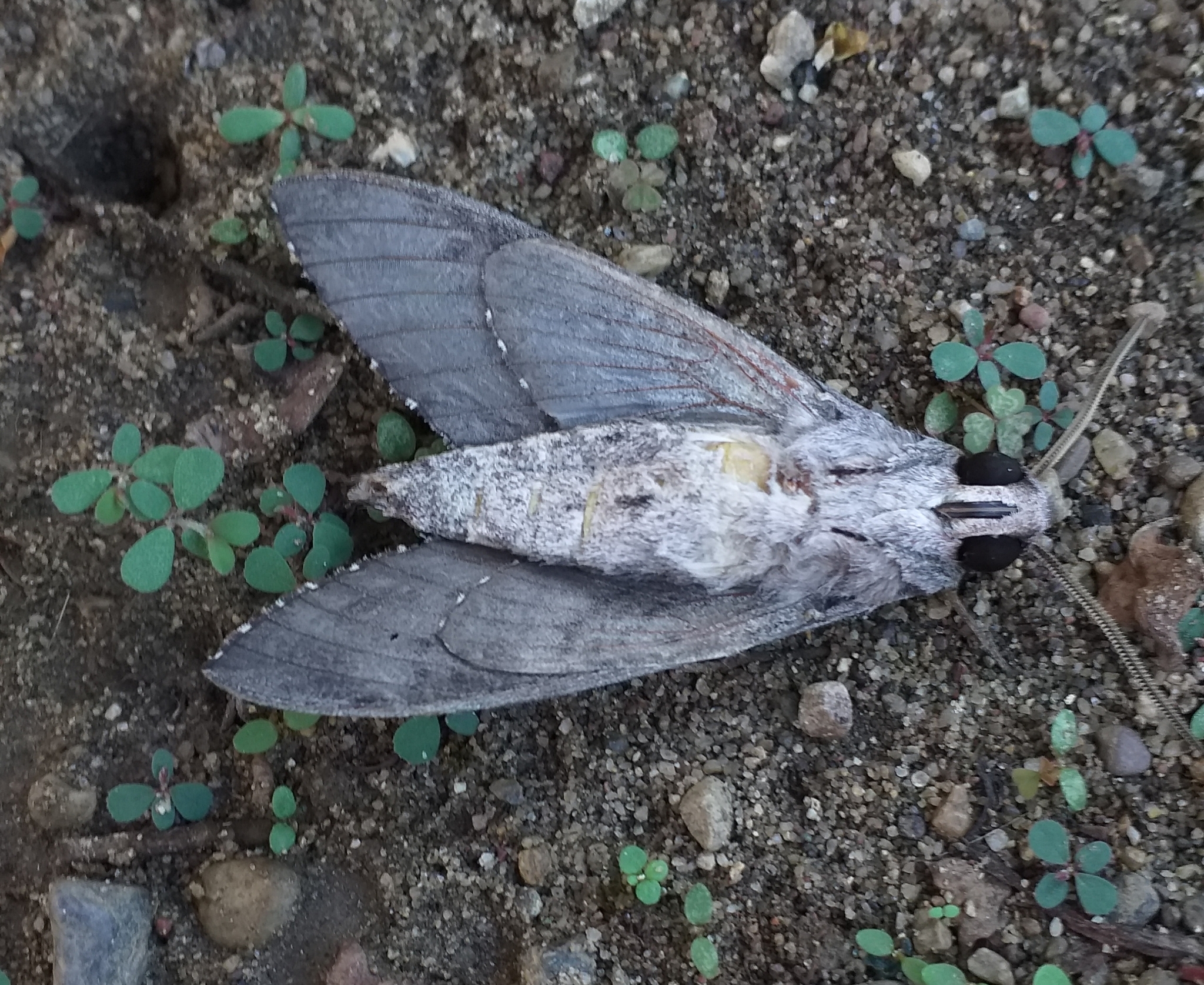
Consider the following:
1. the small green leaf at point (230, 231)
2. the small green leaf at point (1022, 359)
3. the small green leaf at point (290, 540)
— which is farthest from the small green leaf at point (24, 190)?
the small green leaf at point (1022, 359)

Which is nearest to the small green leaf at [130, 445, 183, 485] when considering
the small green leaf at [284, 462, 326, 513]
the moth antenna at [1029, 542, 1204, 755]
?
the small green leaf at [284, 462, 326, 513]

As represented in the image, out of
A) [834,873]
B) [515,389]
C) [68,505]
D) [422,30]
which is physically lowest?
[834,873]

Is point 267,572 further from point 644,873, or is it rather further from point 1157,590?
point 1157,590

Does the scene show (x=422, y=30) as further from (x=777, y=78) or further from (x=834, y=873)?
(x=834, y=873)

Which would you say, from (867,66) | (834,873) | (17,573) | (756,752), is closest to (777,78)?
(867,66)

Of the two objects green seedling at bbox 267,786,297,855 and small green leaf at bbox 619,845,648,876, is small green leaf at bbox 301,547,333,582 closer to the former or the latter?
green seedling at bbox 267,786,297,855

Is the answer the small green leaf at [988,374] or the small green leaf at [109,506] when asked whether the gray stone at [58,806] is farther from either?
the small green leaf at [988,374]
